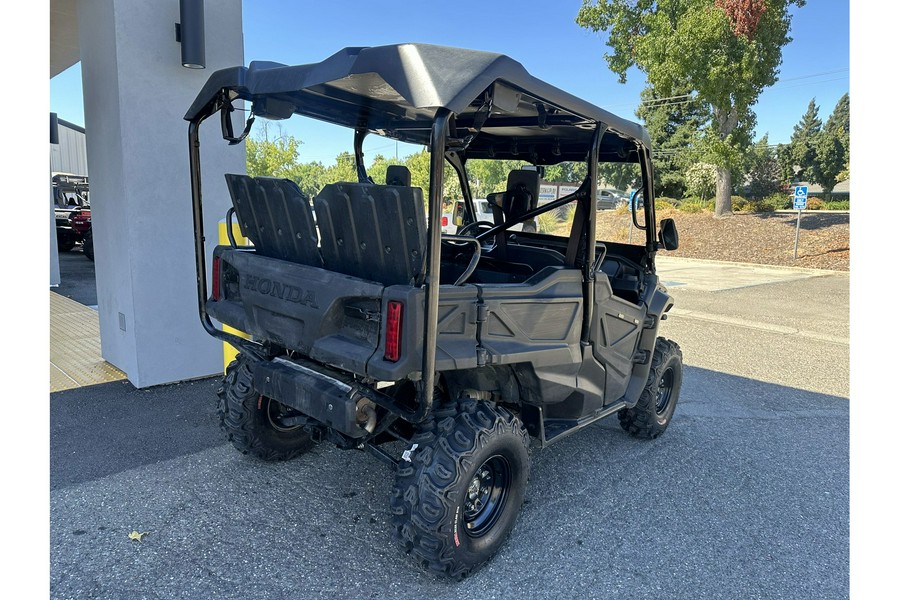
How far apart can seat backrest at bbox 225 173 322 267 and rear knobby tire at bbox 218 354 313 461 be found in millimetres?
717

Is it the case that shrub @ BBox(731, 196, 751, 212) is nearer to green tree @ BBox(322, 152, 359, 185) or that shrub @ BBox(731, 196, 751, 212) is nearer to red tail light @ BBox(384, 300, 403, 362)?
green tree @ BBox(322, 152, 359, 185)

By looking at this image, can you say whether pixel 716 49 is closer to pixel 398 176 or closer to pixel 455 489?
pixel 398 176

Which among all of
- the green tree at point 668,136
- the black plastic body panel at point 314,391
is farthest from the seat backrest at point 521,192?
the green tree at point 668,136

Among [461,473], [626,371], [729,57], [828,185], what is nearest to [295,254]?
[461,473]

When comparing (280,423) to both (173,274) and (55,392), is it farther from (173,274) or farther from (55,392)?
(55,392)

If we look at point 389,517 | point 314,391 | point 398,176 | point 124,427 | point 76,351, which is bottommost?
point 389,517

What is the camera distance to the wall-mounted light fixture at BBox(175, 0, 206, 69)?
4438 millimetres

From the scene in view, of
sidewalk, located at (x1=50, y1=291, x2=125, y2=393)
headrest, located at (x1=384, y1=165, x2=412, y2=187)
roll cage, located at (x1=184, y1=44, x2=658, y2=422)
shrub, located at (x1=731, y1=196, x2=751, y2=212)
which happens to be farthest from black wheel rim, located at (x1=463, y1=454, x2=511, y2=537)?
shrub, located at (x1=731, y1=196, x2=751, y2=212)

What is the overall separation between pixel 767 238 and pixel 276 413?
1829 centimetres

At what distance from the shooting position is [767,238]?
18172mm

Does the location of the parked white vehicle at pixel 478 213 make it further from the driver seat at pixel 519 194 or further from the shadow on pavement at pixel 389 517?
the shadow on pavement at pixel 389 517

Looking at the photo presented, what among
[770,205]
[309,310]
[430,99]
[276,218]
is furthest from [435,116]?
[770,205]

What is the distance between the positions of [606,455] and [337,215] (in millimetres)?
2530

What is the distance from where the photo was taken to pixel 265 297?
292cm
